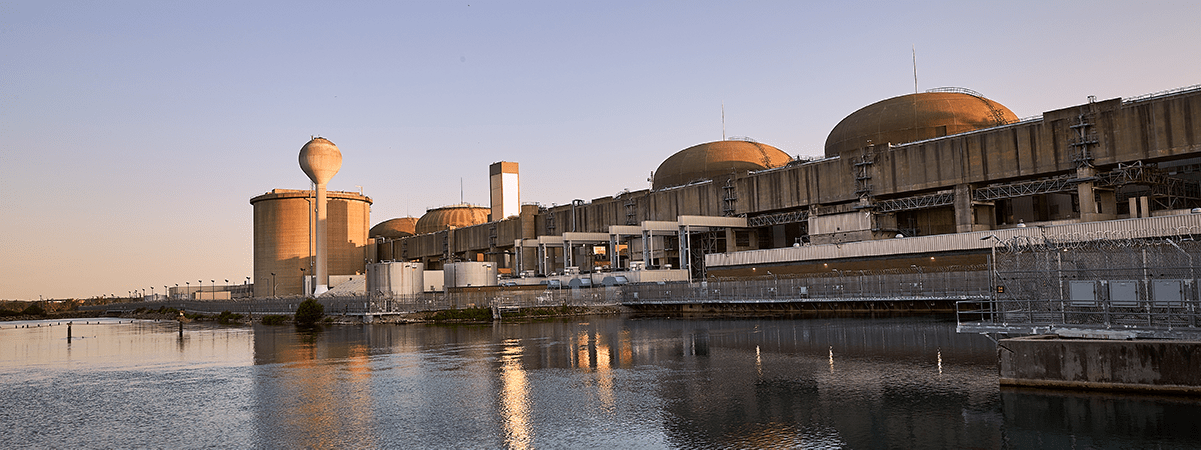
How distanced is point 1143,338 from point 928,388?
5368mm

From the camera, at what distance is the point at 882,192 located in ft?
251

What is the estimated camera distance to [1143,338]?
21.0m

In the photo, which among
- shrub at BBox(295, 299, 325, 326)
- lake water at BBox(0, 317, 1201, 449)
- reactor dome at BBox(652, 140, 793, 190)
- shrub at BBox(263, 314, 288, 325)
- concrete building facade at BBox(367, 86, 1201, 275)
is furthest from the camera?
reactor dome at BBox(652, 140, 793, 190)

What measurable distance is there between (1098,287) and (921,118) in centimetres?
6127

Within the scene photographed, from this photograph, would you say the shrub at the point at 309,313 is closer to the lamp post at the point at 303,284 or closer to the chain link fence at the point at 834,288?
the chain link fence at the point at 834,288

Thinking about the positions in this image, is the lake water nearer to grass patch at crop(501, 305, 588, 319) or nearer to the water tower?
grass patch at crop(501, 305, 588, 319)

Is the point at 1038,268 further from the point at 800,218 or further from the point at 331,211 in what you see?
the point at 331,211

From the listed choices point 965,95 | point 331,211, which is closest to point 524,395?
point 965,95

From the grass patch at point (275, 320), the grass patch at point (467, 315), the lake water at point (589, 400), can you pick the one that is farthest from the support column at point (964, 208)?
the grass patch at point (275, 320)

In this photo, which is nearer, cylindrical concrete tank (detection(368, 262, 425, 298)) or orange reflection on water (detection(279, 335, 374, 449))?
orange reflection on water (detection(279, 335, 374, 449))

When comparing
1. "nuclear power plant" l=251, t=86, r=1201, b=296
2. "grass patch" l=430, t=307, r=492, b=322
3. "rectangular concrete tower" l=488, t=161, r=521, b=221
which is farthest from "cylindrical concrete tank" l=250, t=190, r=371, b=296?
"grass patch" l=430, t=307, r=492, b=322

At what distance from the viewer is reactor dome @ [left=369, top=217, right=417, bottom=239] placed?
178 meters

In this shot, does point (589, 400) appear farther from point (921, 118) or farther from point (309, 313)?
point (921, 118)

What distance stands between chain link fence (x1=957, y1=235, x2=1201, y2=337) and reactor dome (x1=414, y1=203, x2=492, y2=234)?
142 meters
